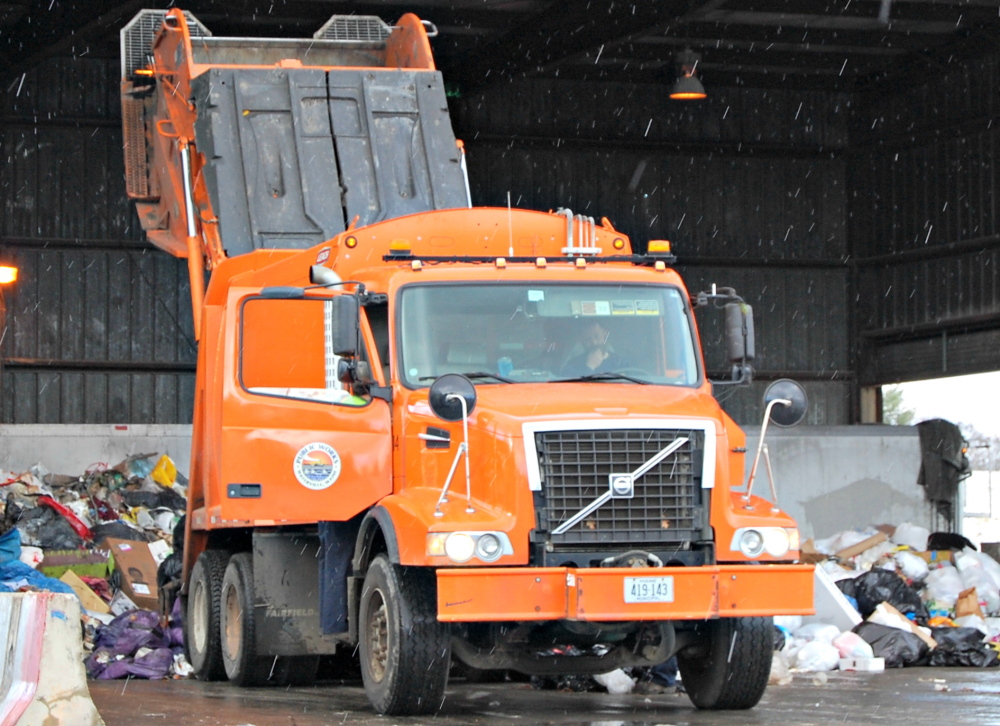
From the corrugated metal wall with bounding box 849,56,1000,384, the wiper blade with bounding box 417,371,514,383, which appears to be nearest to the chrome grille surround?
the wiper blade with bounding box 417,371,514,383

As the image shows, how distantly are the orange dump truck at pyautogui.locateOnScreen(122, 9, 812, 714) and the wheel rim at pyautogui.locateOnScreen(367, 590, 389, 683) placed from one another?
2 cm

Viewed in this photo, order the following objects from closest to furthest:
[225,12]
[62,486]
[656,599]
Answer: [656,599] < [62,486] < [225,12]

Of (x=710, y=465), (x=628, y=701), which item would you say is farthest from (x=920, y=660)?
(x=710, y=465)

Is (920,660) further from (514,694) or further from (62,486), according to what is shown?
(62,486)

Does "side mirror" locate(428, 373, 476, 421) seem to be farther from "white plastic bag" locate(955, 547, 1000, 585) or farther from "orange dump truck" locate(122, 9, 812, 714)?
"white plastic bag" locate(955, 547, 1000, 585)

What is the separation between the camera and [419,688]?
8.39 metres

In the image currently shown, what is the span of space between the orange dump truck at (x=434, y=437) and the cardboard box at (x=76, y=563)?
2.86 metres

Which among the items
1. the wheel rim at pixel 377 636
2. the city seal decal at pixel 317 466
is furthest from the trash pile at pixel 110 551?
the wheel rim at pixel 377 636

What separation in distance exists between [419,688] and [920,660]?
252 inches

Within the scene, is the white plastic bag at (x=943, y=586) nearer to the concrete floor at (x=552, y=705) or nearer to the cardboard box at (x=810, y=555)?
the cardboard box at (x=810, y=555)

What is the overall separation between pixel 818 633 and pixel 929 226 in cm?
1520

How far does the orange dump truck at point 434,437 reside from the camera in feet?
27.2

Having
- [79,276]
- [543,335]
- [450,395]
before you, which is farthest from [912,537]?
[79,276]

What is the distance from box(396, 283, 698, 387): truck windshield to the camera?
30.0ft
